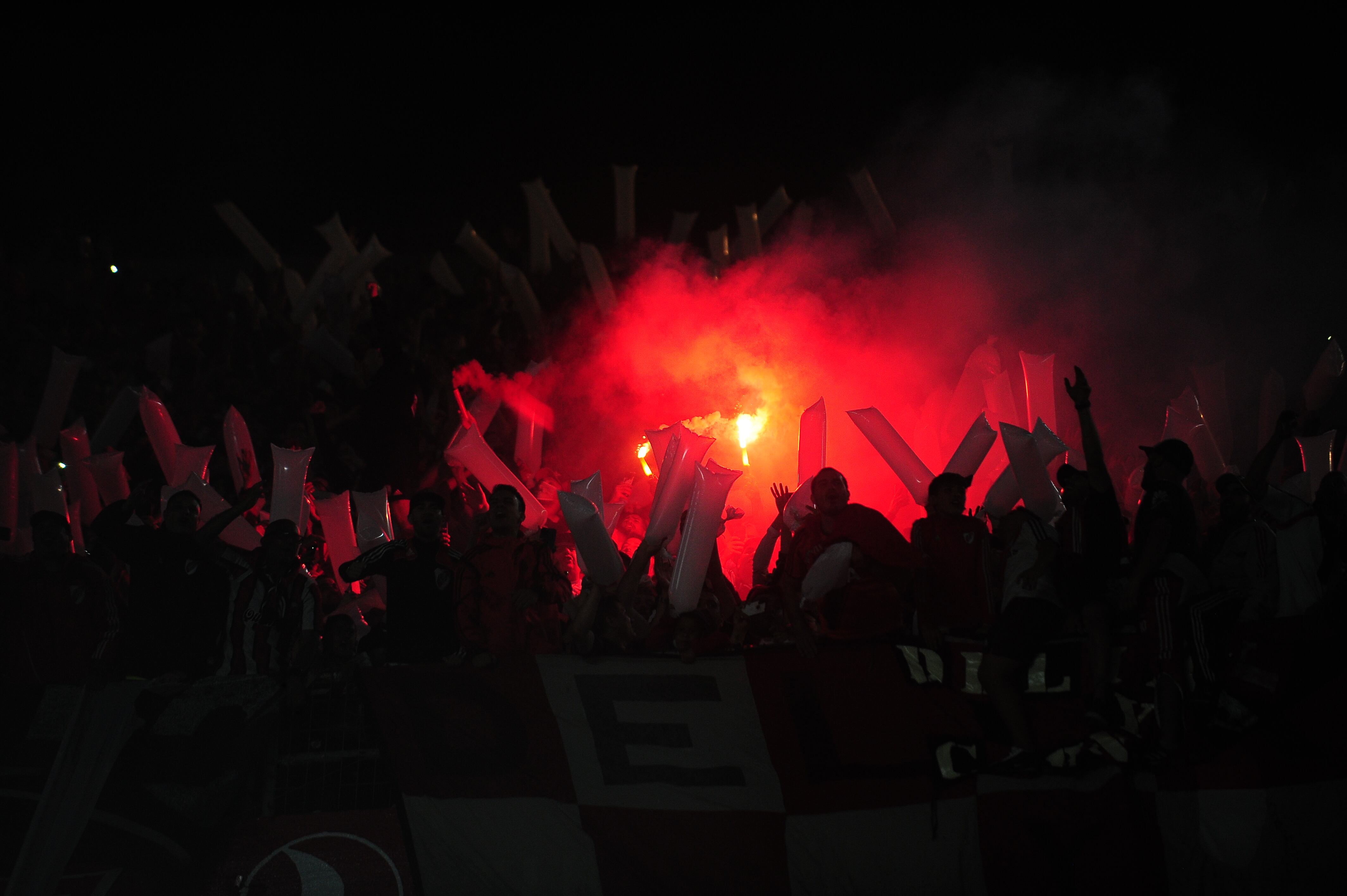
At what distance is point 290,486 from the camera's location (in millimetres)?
5555

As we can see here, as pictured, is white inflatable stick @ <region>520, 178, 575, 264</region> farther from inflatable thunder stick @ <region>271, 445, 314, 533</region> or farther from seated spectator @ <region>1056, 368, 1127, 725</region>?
seated spectator @ <region>1056, 368, 1127, 725</region>

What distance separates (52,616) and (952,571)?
3566mm

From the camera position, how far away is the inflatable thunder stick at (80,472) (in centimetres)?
586

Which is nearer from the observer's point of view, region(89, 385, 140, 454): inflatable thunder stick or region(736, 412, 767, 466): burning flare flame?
region(89, 385, 140, 454): inflatable thunder stick

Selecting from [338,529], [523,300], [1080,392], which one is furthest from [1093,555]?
[523,300]

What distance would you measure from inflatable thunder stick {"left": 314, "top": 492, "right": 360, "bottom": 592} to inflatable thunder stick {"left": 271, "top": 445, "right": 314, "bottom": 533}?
0.36 ft

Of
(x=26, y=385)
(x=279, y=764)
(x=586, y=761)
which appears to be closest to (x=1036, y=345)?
(x=586, y=761)

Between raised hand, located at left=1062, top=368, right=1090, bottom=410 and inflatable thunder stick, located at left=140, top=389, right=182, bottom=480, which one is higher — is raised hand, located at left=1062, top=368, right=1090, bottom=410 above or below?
below

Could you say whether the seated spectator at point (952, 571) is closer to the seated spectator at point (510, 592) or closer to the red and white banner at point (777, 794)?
the red and white banner at point (777, 794)

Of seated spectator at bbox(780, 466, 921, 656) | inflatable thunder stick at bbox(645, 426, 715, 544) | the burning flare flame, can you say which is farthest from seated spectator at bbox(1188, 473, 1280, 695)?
the burning flare flame

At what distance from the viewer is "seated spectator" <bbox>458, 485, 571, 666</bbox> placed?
12.8 feet

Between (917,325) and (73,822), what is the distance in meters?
7.55

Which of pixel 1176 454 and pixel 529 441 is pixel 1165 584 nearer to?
pixel 1176 454

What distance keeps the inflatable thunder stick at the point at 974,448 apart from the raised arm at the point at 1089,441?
756mm
